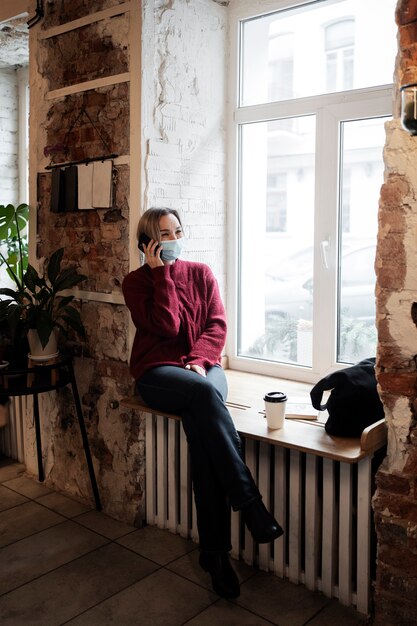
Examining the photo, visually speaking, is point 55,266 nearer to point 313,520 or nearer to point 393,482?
point 313,520

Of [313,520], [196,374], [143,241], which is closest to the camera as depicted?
[313,520]

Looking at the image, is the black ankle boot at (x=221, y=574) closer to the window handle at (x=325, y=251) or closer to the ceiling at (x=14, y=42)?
the window handle at (x=325, y=251)

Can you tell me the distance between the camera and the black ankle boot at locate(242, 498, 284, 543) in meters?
2.40

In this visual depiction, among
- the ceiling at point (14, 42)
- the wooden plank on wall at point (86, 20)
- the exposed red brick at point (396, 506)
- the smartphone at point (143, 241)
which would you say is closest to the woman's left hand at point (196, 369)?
the smartphone at point (143, 241)

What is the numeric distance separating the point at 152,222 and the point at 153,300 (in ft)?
1.13

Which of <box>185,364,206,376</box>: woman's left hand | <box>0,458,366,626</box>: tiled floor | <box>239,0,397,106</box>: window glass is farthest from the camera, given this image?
<box>239,0,397,106</box>: window glass

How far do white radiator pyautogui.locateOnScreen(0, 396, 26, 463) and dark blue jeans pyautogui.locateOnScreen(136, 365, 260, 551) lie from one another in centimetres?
158

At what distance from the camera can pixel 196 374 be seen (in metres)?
2.71

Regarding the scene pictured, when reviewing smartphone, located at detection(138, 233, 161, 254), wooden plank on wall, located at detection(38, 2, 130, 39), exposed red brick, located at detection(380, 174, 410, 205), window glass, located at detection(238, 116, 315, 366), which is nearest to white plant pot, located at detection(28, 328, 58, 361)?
smartphone, located at detection(138, 233, 161, 254)

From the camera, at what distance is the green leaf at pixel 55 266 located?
3104 millimetres

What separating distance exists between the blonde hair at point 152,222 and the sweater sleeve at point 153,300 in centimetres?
16

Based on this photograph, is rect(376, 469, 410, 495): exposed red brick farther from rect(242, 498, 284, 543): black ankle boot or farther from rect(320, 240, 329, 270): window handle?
rect(320, 240, 329, 270): window handle

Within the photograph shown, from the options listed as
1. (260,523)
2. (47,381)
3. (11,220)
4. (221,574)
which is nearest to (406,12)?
(260,523)

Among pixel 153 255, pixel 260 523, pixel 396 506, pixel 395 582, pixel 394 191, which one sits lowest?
pixel 395 582
